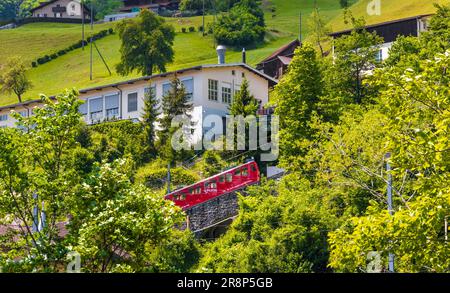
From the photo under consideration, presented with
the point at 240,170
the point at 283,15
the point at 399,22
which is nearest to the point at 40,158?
the point at 240,170

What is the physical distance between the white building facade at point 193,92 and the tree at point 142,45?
20410 millimetres

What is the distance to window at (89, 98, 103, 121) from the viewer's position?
85850 mm

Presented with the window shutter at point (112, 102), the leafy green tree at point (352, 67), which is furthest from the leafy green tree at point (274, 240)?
the window shutter at point (112, 102)

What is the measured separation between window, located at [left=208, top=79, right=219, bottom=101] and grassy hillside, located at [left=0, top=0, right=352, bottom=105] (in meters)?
41.7

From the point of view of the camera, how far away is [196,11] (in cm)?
17938

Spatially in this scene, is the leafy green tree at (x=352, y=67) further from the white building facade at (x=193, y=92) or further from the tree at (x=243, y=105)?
the white building facade at (x=193, y=92)

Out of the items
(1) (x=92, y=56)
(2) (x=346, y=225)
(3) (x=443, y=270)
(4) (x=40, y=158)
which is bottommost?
(1) (x=92, y=56)

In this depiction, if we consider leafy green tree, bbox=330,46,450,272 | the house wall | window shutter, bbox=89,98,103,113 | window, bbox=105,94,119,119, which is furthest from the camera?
window shutter, bbox=89,98,103,113

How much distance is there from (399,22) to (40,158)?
6562cm

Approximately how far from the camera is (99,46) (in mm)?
158625

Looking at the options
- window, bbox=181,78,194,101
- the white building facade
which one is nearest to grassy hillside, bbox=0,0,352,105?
the white building facade

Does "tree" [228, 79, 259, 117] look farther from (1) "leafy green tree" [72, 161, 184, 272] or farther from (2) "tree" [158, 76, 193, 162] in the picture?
(1) "leafy green tree" [72, 161, 184, 272]

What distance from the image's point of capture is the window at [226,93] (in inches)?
3195

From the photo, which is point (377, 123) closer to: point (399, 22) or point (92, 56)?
point (399, 22)
